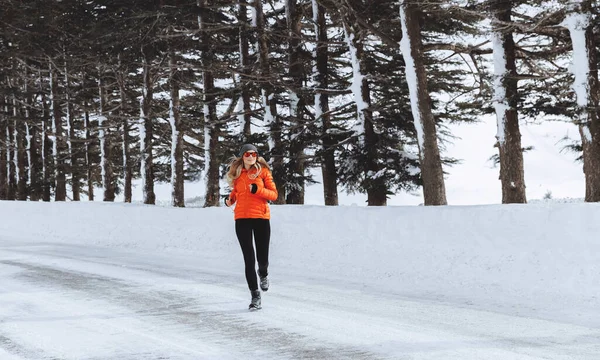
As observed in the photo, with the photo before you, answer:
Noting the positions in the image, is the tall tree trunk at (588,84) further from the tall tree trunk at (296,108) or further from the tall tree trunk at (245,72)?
the tall tree trunk at (245,72)

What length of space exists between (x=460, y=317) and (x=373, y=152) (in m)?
9.45

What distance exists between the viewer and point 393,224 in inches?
407

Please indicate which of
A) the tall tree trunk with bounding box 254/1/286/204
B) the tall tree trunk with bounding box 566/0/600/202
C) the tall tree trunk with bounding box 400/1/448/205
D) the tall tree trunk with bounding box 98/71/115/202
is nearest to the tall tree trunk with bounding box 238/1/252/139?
the tall tree trunk with bounding box 254/1/286/204

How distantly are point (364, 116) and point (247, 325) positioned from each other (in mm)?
10664

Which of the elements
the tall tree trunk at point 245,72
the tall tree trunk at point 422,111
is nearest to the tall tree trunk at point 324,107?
the tall tree trunk at point 245,72

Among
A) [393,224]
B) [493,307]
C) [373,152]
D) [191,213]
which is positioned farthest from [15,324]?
[373,152]

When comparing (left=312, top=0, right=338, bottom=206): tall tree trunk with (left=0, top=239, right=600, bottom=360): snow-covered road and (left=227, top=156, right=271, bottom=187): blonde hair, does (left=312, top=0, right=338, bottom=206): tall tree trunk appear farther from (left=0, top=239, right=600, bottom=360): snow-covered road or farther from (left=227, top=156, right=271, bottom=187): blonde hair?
(left=227, top=156, right=271, bottom=187): blonde hair

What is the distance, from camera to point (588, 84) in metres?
11.4

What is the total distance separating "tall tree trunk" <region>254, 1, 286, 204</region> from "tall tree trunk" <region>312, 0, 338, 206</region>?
1.27 metres

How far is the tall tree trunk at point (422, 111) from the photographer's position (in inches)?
541

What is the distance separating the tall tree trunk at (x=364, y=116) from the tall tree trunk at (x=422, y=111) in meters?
1.81

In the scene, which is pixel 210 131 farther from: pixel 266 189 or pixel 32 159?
pixel 32 159

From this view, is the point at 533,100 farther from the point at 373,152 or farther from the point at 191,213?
the point at 191,213

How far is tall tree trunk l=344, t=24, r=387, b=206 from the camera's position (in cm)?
1556
